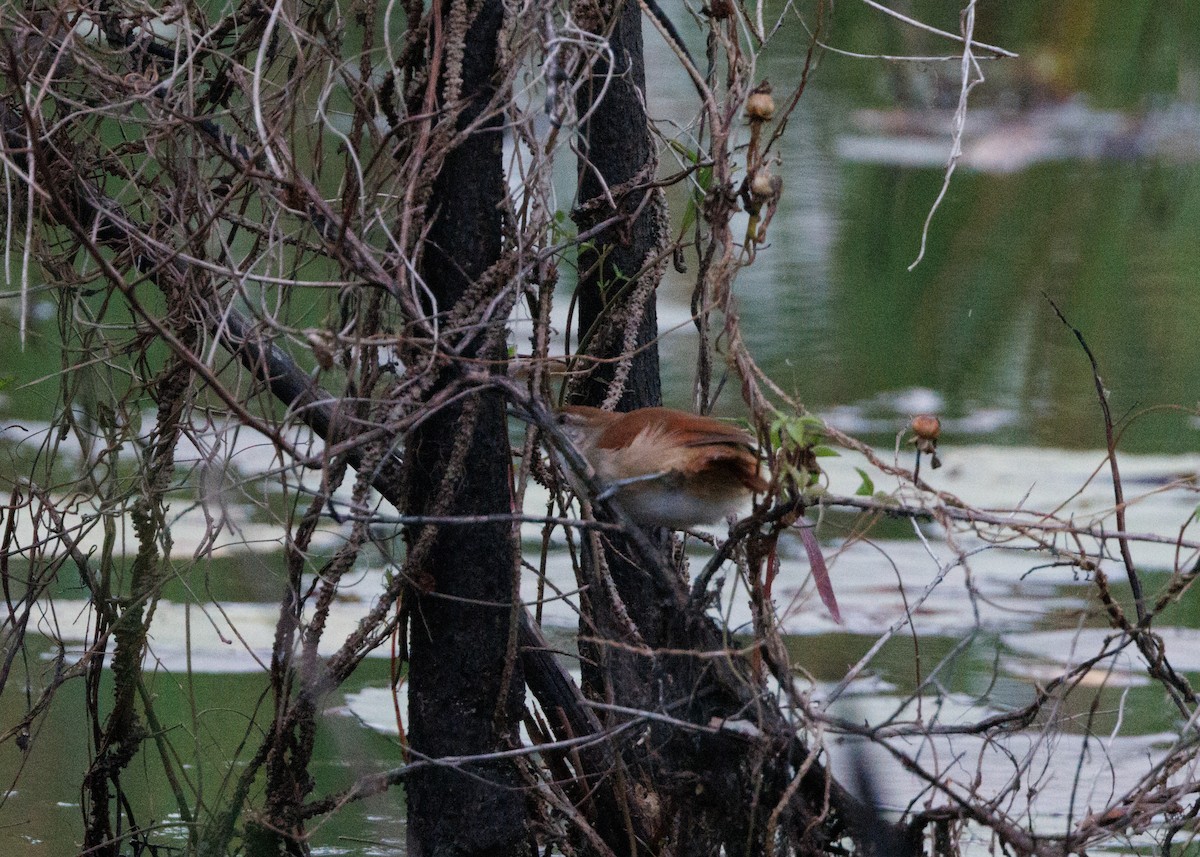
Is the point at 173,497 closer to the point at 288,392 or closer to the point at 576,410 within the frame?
the point at 288,392

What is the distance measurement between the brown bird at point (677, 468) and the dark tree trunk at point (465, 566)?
0.22m

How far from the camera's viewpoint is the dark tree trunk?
7.29 feet

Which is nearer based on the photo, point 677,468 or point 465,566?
point 677,468

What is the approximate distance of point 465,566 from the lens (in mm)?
2270

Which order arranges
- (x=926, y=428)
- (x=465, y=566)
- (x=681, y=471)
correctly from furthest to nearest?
(x=465, y=566)
(x=681, y=471)
(x=926, y=428)

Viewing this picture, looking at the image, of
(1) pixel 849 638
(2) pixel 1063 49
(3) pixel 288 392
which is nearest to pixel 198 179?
(3) pixel 288 392

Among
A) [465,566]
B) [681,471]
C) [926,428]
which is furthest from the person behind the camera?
[465,566]

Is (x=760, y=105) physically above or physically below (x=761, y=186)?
above

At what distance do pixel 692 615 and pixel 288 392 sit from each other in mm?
1007

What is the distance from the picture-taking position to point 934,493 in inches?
71.9

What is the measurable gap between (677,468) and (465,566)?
439 mm

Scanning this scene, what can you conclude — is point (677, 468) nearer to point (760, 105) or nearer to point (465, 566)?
point (465, 566)

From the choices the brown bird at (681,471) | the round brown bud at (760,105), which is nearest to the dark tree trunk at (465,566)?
the brown bird at (681,471)

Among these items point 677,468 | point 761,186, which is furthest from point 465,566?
point 761,186
